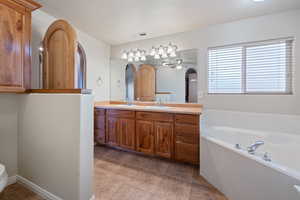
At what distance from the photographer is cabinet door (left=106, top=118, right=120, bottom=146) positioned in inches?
108

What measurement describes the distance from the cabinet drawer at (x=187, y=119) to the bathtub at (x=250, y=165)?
20 cm

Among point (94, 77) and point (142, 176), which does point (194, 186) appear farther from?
point (94, 77)

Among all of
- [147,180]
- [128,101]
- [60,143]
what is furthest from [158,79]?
[60,143]

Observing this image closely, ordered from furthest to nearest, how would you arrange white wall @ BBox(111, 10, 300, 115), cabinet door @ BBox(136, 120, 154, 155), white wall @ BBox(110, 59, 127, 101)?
1. white wall @ BBox(110, 59, 127, 101)
2. cabinet door @ BBox(136, 120, 154, 155)
3. white wall @ BBox(111, 10, 300, 115)

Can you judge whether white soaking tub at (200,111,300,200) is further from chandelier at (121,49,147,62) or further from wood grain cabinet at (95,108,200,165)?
chandelier at (121,49,147,62)

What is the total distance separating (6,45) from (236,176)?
256cm

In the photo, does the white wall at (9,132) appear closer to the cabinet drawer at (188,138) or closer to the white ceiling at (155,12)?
the white ceiling at (155,12)

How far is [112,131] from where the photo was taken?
2.79m

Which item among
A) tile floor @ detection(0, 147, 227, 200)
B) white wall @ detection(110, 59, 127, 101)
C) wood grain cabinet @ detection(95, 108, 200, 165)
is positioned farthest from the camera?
white wall @ detection(110, 59, 127, 101)

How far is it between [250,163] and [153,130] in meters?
1.37

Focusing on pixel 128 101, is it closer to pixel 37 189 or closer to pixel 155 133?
pixel 155 133

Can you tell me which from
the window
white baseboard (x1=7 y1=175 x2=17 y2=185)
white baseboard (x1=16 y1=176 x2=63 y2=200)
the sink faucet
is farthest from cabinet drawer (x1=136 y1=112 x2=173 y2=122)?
white baseboard (x1=7 y1=175 x2=17 y2=185)

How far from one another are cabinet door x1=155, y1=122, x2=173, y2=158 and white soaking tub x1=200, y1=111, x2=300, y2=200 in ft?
1.62

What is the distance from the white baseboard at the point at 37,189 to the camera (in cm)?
147
